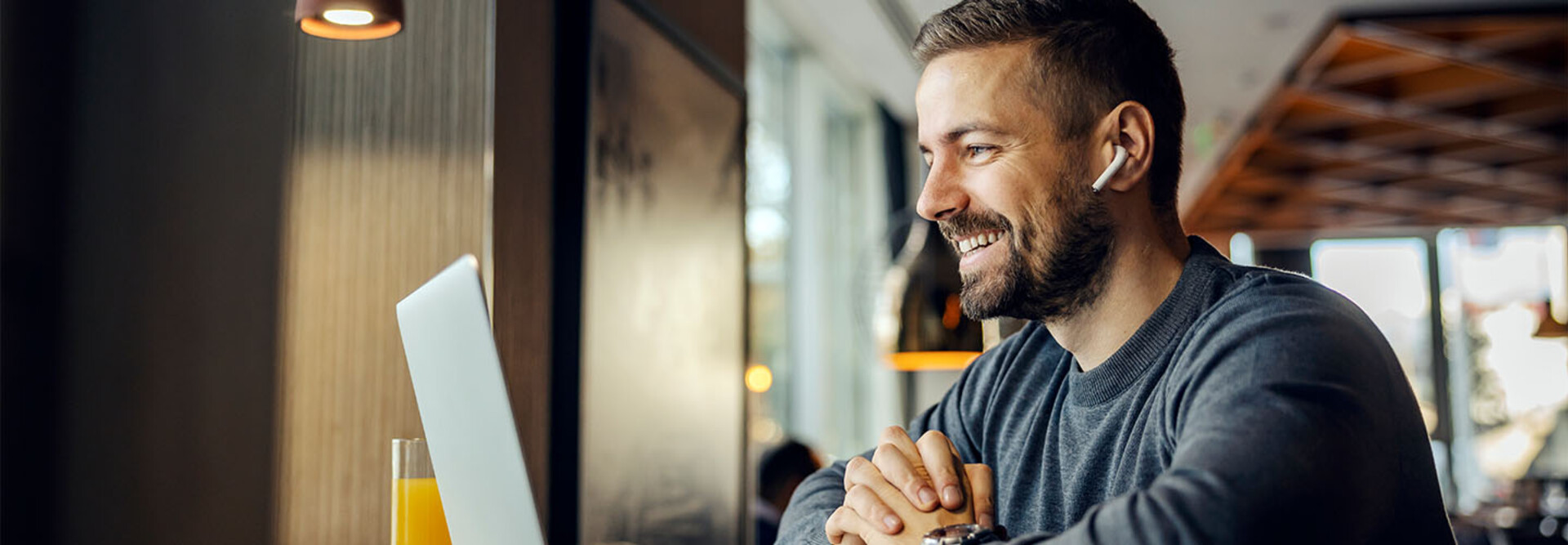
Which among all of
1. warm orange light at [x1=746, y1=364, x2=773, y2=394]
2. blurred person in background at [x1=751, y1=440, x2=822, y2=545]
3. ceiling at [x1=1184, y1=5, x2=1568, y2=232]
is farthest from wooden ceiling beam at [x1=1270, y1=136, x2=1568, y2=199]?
blurred person in background at [x1=751, y1=440, x2=822, y2=545]

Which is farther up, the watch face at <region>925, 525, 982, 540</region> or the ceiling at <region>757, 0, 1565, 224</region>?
→ the ceiling at <region>757, 0, 1565, 224</region>

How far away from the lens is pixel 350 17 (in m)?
1.60

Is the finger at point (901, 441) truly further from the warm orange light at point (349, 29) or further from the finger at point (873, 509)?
the warm orange light at point (349, 29)

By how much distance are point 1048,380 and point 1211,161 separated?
8284mm

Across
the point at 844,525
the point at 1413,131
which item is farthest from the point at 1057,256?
the point at 1413,131

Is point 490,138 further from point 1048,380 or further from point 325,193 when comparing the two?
point 1048,380

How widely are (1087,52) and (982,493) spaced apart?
0.49m

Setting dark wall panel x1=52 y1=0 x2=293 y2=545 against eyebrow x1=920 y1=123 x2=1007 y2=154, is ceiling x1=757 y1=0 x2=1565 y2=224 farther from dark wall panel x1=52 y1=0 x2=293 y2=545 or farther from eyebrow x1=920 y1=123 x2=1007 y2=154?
eyebrow x1=920 y1=123 x2=1007 y2=154

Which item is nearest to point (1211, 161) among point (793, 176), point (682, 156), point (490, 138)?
point (793, 176)

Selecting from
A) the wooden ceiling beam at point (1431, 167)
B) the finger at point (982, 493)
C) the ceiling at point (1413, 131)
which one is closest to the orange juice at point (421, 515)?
the finger at point (982, 493)

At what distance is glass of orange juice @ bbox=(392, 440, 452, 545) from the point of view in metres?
1.21

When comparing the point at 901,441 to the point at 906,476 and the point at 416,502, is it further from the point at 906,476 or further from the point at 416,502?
the point at 416,502

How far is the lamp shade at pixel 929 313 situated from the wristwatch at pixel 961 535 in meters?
3.11

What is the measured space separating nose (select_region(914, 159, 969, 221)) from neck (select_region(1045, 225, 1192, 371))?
0.17m
